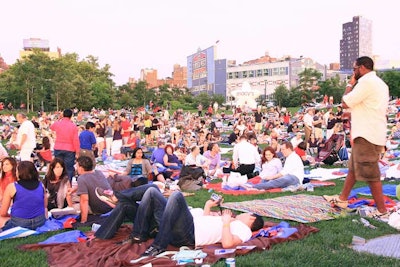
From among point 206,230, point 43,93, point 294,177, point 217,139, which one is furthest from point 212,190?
point 43,93

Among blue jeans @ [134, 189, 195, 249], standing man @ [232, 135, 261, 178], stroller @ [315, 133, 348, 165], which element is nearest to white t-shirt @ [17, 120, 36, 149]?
standing man @ [232, 135, 261, 178]

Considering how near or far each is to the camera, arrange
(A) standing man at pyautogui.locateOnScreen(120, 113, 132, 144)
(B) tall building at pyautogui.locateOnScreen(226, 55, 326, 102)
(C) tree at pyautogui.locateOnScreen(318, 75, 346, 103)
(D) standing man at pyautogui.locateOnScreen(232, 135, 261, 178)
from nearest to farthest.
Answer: (D) standing man at pyautogui.locateOnScreen(232, 135, 261, 178) → (A) standing man at pyautogui.locateOnScreen(120, 113, 132, 144) → (C) tree at pyautogui.locateOnScreen(318, 75, 346, 103) → (B) tall building at pyautogui.locateOnScreen(226, 55, 326, 102)

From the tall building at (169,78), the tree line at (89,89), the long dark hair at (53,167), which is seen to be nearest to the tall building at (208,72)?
the tree line at (89,89)

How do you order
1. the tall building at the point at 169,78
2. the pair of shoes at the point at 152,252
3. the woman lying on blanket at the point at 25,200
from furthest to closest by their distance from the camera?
the tall building at the point at 169,78
the woman lying on blanket at the point at 25,200
the pair of shoes at the point at 152,252

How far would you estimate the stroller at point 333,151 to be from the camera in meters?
12.1

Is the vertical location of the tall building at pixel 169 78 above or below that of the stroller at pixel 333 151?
above

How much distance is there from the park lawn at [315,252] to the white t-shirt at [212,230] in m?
0.36

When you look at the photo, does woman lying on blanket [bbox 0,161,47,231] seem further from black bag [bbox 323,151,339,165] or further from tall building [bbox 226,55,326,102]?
tall building [bbox 226,55,326,102]

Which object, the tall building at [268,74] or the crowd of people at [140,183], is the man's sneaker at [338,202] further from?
the tall building at [268,74]

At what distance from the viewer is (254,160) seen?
10523 millimetres

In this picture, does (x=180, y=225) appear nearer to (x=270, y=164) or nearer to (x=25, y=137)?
(x=270, y=164)

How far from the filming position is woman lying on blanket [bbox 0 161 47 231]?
5.68 metres

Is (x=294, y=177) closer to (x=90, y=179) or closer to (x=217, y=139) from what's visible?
(x=90, y=179)

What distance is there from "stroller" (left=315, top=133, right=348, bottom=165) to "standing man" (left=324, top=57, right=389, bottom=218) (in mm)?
6552
